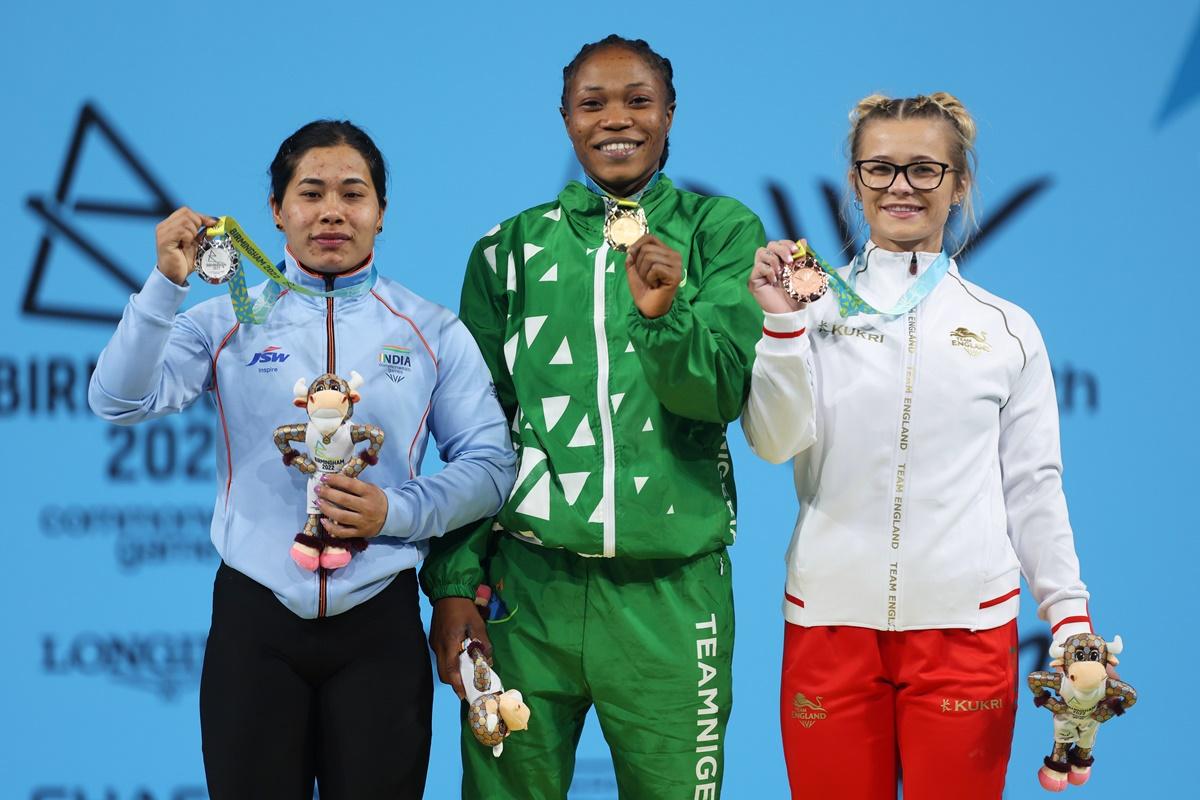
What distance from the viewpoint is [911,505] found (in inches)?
74.9

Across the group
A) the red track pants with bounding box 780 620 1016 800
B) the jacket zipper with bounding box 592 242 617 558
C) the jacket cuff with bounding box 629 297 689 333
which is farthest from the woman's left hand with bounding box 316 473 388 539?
the red track pants with bounding box 780 620 1016 800

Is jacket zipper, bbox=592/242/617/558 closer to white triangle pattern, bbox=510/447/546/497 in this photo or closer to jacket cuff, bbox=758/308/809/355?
white triangle pattern, bbox=510/447/546/497

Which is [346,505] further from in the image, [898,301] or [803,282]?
[898,301]

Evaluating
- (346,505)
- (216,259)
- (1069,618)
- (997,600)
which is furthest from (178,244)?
(1069,618)

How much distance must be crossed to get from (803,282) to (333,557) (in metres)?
0.78

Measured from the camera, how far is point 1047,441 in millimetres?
1944

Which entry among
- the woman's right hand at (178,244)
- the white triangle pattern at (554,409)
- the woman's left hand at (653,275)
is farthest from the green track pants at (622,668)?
the woman's right hand at (178,244)

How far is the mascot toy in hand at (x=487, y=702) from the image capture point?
193 centimetres

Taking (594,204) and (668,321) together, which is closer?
(668,321)

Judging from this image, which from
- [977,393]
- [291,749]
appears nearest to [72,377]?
[291,749]

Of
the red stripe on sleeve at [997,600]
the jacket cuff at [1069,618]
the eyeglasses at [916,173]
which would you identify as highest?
the eyeglasses at [916,173]

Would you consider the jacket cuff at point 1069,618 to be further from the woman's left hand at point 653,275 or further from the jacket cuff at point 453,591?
the jacket cuff at point 453,591

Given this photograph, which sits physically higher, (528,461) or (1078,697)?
(528,461)

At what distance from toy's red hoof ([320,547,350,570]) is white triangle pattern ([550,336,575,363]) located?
0.45 meters
